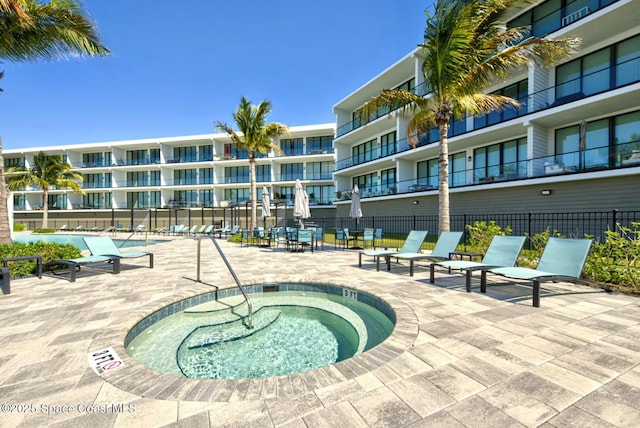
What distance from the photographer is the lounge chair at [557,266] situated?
444 centimetres

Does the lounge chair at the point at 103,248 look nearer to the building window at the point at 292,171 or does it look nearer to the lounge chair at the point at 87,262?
the lounge chair at the point at 87,262

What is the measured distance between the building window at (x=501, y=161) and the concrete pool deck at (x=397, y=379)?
12231 mm

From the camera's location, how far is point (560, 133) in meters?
14.2

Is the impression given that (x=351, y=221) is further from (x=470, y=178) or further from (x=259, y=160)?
(x=259, y=160)

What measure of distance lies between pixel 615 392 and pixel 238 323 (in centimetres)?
446

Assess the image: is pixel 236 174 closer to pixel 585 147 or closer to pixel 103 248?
pixel 103 248

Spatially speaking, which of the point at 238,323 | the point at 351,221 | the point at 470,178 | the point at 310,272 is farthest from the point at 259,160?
the point at 238,323

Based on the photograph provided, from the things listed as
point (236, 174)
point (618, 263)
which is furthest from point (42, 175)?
point (618, 263)

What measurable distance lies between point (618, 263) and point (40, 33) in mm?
15526

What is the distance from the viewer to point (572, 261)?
482 cm

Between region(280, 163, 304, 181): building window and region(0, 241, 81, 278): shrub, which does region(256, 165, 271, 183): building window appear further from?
region(0, 241, 81, 278): shrub

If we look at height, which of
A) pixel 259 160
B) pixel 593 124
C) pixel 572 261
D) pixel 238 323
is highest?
pixel 259 160

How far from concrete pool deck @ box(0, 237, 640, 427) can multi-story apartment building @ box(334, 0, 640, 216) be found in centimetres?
832

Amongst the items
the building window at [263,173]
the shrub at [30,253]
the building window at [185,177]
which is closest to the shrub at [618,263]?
the shrub at [30,253]
